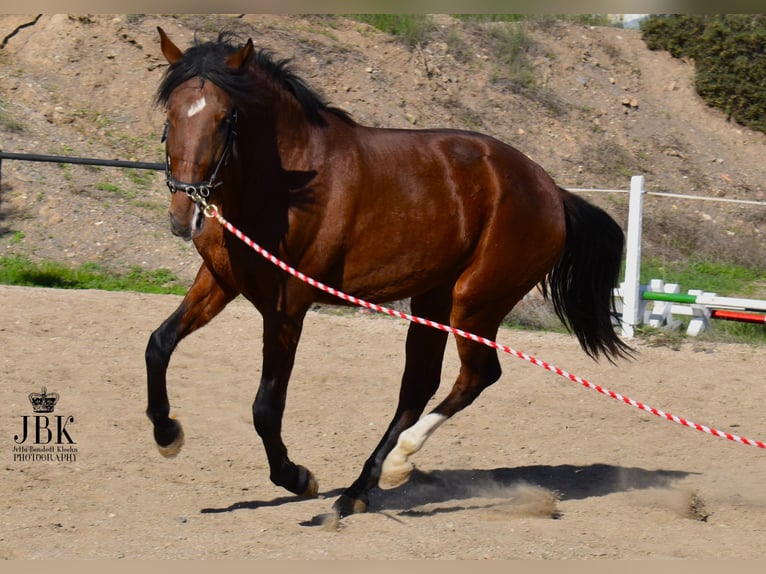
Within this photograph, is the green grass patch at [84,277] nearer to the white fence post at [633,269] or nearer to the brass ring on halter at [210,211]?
the white fence post at [633,269]

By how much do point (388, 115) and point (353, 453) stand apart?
8.83m

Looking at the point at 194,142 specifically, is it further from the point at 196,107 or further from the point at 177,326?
the point at 177,326

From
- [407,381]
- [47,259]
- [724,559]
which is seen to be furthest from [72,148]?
[724,559]

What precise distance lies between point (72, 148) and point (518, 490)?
28.3 feet

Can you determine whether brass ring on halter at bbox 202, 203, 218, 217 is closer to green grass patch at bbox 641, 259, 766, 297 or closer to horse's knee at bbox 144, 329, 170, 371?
horse's knee at bbox 144, 329, 170, 371

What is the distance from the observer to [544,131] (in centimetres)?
1550

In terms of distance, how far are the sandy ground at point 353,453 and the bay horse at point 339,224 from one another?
1.29ft

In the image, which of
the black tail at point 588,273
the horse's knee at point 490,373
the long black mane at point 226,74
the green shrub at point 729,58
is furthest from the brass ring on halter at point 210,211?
the green shrub at point 729,58

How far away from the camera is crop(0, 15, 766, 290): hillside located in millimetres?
11406

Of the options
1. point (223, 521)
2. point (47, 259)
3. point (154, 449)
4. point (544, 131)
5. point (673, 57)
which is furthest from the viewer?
point (673, 57)

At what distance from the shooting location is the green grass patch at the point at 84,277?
9.60 metres

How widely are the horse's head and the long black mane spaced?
15 mm

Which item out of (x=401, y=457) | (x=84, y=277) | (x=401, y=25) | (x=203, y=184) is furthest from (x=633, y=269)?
(x=401, y=25)

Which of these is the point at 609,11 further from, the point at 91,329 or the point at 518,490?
the point at 91,329
